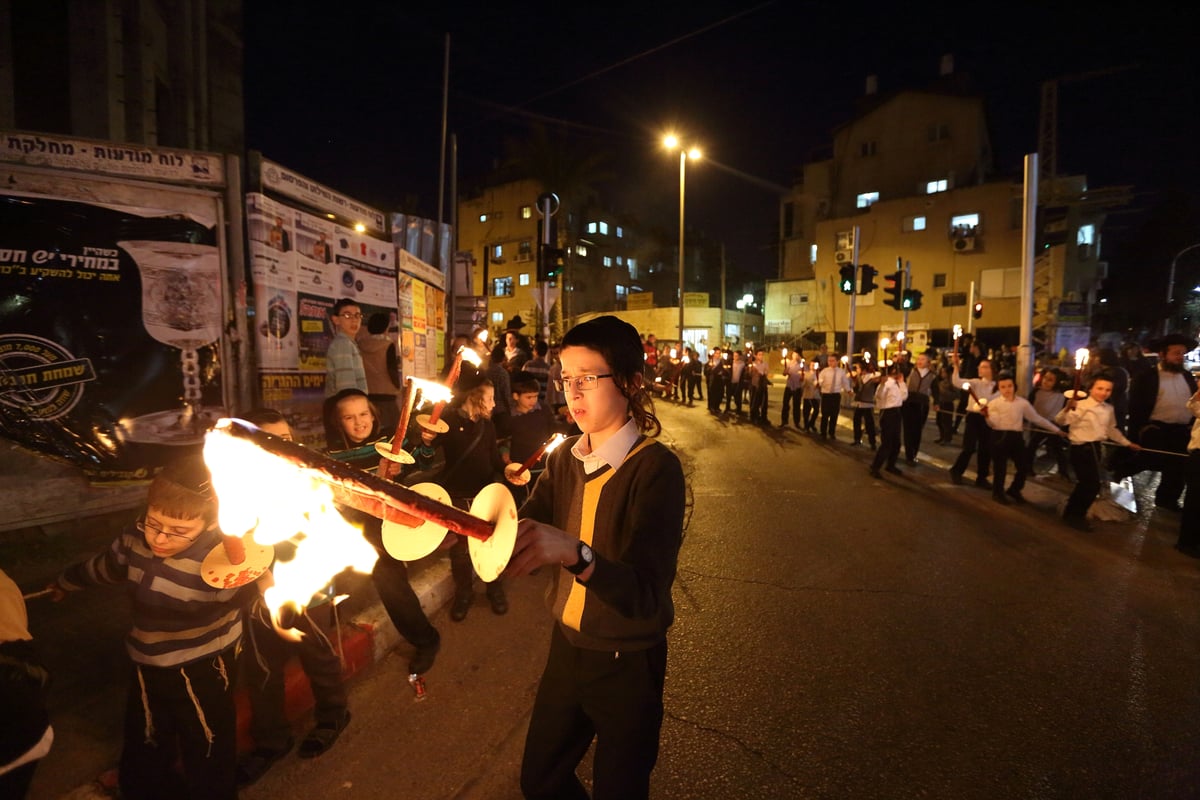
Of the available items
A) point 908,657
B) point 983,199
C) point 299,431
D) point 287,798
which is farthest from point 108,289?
point 983,199

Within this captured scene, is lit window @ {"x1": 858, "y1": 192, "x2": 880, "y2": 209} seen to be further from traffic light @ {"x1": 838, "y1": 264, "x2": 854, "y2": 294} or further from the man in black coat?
the man in black coat

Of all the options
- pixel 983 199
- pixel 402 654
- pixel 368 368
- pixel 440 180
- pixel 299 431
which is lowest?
pixel 402 654

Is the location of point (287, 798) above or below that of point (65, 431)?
below

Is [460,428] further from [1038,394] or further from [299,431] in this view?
[1038,394]

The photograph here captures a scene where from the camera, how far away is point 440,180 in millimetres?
15672

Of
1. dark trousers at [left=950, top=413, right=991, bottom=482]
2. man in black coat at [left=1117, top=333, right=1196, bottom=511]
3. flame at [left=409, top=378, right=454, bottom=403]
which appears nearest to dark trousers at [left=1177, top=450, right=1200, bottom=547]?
man in black coat at [left=1117, top=333, right=1196, bottom=511]

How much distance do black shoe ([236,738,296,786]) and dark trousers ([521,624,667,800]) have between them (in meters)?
1.64

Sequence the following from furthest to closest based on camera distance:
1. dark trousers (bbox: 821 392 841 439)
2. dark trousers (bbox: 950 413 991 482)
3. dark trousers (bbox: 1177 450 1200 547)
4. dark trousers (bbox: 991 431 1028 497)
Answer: dark trousers (bbox: 821 392 841 439)
dark trousers (bbox: 950 413 991 482)
dark trousers (bbox: 991 431 1028 497)
dark trousers (bbox: 1177 450 1200 547)

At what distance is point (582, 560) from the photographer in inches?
63.9

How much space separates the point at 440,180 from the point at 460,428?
42.4 feet

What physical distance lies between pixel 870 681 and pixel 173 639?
3821 millimetres

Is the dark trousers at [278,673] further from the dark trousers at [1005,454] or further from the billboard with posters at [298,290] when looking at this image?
the dark trousers at [1005,454]

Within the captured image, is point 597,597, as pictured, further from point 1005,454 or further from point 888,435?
point 888,435

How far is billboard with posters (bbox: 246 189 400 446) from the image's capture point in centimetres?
638
